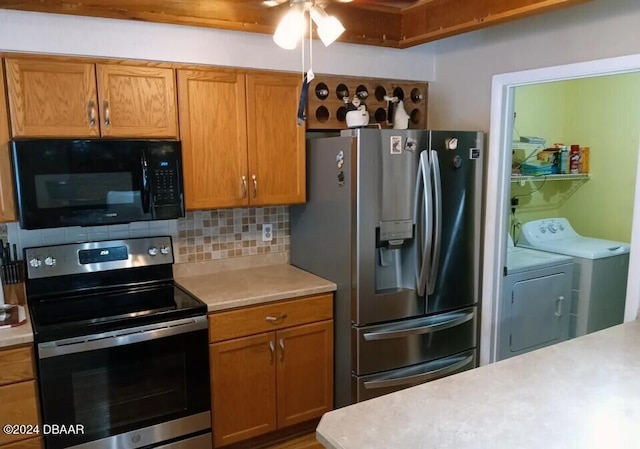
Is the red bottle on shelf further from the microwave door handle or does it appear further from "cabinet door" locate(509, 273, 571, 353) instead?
the microwave door handle

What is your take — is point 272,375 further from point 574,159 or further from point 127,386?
point 574,159

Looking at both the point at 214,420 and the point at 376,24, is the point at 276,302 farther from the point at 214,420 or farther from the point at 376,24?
the point at 376,24

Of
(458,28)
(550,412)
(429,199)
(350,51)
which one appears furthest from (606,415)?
(350,51)

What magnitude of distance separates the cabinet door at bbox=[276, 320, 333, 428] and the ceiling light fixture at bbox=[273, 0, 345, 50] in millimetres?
1425

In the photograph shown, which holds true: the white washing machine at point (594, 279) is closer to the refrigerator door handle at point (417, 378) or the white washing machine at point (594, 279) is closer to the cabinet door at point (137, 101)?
the refrigerator door handle at point (417, 378)

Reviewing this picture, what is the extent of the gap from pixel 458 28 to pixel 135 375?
7.54 ft

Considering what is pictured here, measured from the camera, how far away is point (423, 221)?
8.64ft

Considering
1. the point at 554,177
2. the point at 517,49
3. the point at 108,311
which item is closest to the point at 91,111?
the point at 108,311

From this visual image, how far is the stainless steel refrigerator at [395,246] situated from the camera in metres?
2.53

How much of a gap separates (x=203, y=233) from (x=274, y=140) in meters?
0.68

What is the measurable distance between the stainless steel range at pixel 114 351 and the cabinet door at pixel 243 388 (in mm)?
58

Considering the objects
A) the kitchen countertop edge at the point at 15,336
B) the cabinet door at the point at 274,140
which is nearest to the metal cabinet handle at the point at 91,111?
the cabinet door at the point at 274,140

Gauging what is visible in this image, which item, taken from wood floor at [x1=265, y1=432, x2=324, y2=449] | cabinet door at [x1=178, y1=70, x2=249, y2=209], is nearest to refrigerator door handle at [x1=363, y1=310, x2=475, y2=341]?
wood floor at [x1=265, y1=432, x2=324, y2=449]

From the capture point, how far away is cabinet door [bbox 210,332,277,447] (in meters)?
2.46
